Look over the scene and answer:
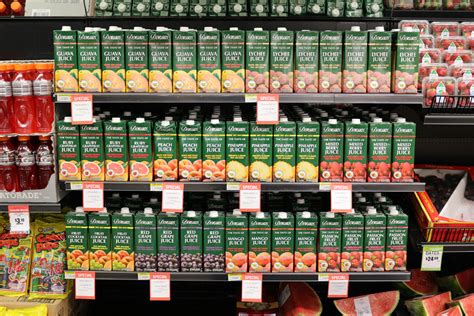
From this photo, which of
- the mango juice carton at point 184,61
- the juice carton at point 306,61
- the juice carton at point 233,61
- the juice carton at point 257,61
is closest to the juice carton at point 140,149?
the mango juice carton at point 184,61

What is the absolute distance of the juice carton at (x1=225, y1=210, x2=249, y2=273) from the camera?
285cm

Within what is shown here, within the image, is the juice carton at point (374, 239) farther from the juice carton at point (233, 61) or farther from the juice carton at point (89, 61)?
the juice carton at point (89, 61)

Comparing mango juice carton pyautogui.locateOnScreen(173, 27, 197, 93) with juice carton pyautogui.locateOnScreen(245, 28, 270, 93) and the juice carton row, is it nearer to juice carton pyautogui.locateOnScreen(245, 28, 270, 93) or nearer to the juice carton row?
the juice carton row

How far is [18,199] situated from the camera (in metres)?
2.93

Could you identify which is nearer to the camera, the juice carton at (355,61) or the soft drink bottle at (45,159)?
the juice carton at (355,61)

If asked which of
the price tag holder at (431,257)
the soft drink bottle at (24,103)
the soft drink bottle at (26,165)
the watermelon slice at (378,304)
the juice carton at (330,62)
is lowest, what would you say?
the watermelon slice at (378,304)

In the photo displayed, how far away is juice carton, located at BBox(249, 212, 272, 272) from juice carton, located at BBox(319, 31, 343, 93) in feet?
2.43

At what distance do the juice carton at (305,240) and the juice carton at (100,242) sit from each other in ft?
3.30

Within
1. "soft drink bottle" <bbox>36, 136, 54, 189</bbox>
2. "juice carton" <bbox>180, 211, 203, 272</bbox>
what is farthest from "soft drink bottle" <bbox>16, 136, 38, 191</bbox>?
"juice carton" <bbox>180, 211, 203, 272</bbox>

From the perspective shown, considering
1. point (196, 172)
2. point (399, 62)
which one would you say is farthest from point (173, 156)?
point (399, 62)

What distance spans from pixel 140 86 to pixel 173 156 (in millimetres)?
400

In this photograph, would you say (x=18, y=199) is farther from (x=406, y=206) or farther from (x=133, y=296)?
(x=406, y=206)

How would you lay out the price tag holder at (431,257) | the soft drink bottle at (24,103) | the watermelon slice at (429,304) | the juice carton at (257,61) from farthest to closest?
the watermelon slice at (429,304), the price tag holder at (431,257), the soft drink bottle at (24,103), the juice carton at (257,61)

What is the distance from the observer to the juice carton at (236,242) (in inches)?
112
